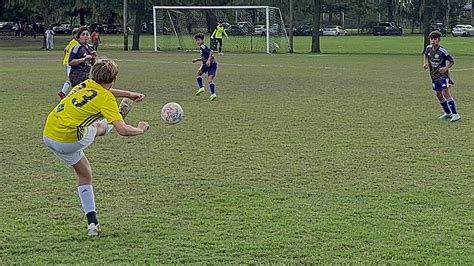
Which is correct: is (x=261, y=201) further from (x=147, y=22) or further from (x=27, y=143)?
(x=147, y=22)

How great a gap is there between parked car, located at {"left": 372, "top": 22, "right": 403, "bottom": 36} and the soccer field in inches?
2792

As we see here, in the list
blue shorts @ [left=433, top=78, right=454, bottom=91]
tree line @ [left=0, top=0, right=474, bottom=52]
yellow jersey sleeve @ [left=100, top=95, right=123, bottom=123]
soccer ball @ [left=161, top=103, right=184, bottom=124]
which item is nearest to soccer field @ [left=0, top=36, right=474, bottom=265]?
blue shorts @ [left=433, top=78, right=454, bottom=91]

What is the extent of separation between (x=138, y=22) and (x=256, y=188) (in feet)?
154

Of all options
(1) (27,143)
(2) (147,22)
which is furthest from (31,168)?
(2) (147,22)

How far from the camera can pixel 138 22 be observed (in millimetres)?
54688

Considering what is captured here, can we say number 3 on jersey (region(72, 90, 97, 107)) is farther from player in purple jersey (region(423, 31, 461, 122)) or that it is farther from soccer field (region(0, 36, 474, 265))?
player in purple jersey (region(423, 31, 461, 122))

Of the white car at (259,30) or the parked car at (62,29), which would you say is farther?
the parked car at (62,29)

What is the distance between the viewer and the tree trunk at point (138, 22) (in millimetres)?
54281

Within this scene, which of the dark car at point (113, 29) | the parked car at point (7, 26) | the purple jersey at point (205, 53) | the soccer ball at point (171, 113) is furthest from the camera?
the dark car at point (113, 29)

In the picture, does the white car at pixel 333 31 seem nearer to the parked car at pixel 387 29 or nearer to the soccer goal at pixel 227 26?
the parked car at pixel 387 29

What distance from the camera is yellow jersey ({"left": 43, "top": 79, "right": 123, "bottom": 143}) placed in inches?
257

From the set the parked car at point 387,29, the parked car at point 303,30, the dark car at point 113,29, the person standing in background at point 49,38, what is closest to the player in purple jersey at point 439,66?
the person standing in background at point 49,38

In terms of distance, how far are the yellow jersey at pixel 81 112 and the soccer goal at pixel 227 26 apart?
41641 millimetres

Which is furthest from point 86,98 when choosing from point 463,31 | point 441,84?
point 463,31
